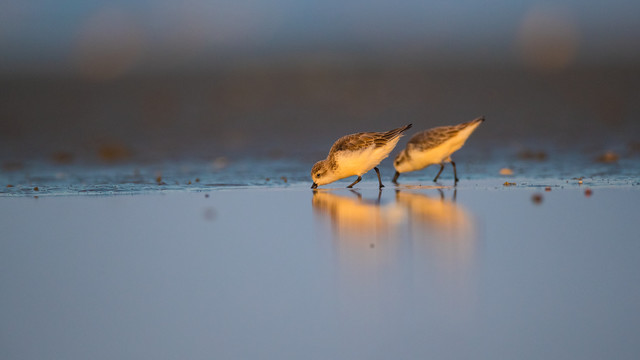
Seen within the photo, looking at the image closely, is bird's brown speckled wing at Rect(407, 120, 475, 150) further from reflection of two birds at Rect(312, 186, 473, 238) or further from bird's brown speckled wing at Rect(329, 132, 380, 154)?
reflection of two birds at Rect(312, 186, 473, 238)

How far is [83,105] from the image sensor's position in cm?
2472

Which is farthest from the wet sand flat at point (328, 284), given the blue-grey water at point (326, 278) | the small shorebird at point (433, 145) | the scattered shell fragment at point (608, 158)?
the scattered shell fragment at point (608, 158)

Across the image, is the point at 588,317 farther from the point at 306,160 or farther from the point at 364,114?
the point at 364,114

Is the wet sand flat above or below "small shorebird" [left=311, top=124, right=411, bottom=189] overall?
below

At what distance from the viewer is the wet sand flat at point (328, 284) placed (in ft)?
12.1

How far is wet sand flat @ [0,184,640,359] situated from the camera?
3.69m

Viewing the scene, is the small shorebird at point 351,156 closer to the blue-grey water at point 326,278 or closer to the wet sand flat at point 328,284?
the blue-grey water at point 326,278

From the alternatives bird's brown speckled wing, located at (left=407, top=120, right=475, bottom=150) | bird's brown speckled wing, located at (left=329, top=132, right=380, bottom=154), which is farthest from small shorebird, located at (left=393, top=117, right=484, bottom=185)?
bird's brown speckled wing, located at (left=329, top=132, right=380, bottom=154)

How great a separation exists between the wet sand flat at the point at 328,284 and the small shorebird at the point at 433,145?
142 inches

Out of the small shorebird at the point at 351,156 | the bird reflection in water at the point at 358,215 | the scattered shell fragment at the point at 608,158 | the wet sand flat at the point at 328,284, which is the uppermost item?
the scattered shell fragment at the point at 608,158

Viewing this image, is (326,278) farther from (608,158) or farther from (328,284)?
(608,158)

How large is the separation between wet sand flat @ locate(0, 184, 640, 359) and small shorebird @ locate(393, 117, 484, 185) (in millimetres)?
3602

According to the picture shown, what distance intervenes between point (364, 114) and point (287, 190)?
14.5 meters

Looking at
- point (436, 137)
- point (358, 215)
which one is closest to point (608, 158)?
point (436, 137)
